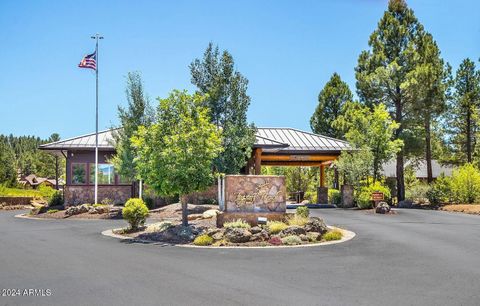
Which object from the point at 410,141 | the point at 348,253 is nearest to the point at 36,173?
the point at 410,141

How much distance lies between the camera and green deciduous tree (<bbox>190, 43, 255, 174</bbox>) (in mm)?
21531

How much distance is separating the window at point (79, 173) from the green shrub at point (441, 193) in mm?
23653

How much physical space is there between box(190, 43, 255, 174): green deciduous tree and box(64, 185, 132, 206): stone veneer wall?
11.1 metres

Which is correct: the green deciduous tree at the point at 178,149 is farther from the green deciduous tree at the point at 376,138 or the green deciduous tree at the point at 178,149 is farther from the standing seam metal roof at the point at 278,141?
the green deciduous tree at the point at 376,138

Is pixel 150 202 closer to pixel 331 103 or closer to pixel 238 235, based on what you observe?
pixel 238 235

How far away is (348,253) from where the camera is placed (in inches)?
460

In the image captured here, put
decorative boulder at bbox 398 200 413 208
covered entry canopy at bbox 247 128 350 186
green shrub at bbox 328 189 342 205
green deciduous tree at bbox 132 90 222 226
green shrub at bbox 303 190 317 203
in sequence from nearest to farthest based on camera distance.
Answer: green deciduous tree at bbox 132 90 222 226 → covered entry canopy at bbox 247 128 350 186 → decorative boulder at bbox 398 200 413 208 → green shrub at bbox 328 189 342 205 → green shrub at bbox 303 190 317 203

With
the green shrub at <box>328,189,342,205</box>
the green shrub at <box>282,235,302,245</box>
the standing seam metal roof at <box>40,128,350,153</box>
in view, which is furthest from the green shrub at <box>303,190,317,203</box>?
the green shrub at <box>282,235,302,245</box>

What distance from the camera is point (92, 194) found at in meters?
Answer: 29.0

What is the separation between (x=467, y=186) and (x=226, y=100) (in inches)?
694

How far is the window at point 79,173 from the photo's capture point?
30578 millimetres

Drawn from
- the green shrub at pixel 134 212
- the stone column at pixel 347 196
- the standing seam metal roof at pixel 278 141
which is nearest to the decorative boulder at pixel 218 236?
the green shrub at pixel 134 212

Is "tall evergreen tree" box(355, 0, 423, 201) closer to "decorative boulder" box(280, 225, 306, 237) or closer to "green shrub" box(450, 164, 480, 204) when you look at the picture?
"green shrub" box(450, 164, 480, 204)

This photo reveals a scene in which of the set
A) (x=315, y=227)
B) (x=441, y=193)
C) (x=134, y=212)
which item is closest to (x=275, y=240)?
(x=315, y=227)
